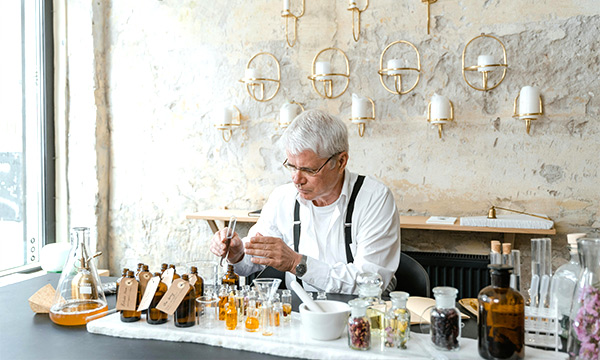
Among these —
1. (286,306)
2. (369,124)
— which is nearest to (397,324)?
(286,306)

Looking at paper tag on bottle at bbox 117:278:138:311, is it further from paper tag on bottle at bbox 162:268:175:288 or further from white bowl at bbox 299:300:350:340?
white bowl at bbox 299:300:350:340

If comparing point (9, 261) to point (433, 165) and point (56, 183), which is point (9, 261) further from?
point (433, 165)

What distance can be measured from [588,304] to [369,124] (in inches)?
102

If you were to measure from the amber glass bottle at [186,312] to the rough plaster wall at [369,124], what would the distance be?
2.32 metres

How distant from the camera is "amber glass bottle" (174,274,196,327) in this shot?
59.1 inches

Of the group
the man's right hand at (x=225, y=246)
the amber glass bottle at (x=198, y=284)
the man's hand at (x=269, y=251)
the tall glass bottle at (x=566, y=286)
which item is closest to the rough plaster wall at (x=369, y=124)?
the man's right hand at (x=225, y=246)

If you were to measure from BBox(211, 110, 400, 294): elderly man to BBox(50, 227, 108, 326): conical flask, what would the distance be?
0.52 m

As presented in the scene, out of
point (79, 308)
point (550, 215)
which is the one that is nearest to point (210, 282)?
point (79, 308)

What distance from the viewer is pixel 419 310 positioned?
1.65 metres

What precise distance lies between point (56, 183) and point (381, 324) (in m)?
3.61

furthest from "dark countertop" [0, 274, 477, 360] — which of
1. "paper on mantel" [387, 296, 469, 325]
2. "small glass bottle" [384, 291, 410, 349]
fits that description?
"small glass bottle" [384, 291, 410, 349]

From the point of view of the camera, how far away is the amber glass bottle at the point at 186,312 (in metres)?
1.50

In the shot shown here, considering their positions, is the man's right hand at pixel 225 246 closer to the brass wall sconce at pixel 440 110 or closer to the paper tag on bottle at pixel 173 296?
the paper tag on bottle at pixel 173 296

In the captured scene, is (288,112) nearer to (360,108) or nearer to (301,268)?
(360,108)
